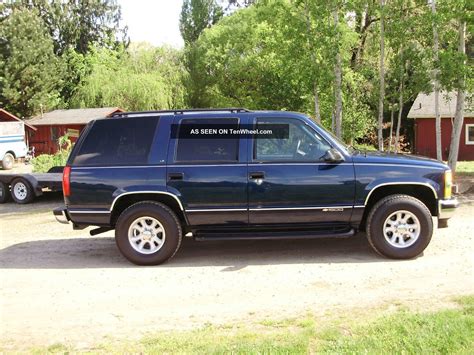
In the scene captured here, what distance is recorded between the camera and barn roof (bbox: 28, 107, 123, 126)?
36550 millimetres

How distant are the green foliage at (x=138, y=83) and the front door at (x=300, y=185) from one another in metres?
30.8

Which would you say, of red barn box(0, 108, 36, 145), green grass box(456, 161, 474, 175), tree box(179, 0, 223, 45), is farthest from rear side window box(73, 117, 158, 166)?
tree box(179, 0, 223, 45)

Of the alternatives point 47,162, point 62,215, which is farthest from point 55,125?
point 62,215

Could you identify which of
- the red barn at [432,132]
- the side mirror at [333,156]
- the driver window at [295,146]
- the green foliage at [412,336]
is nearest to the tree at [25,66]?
the red barn at [432,132]

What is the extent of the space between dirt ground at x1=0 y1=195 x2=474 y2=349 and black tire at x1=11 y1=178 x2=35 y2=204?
523cm

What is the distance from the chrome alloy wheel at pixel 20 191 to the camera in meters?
13.7

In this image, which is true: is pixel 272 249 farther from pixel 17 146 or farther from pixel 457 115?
pixel 17 146

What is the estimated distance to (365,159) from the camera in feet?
22.5

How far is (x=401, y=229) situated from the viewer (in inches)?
269

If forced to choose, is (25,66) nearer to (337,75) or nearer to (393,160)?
(337,75)

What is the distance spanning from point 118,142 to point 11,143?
25.7 meters

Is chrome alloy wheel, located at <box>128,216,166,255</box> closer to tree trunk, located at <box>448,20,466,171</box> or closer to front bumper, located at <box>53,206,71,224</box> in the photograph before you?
front bumper, located at <box>53,206,71,224</box>

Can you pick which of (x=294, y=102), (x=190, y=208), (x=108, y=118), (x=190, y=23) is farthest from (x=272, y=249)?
(x=190, y=23)

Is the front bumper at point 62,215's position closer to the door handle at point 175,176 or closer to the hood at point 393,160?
the door handle at point 175,176
